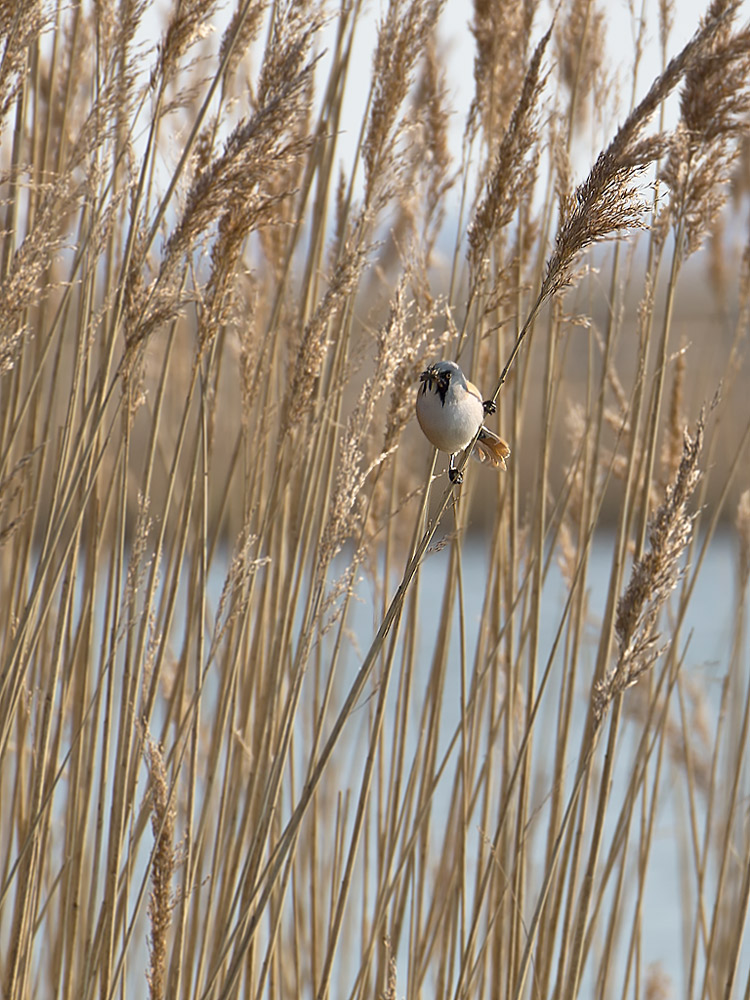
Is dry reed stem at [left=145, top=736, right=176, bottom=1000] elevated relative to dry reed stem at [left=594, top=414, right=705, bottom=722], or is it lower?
lower

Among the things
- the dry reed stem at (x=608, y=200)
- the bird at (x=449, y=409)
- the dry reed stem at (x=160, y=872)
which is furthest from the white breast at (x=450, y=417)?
the dry reed stem at (x=160, y=872)

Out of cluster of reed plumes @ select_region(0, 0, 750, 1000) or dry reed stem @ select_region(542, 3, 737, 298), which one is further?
cluster of reed plumes @ select_region(0, 0, 750, 1000)

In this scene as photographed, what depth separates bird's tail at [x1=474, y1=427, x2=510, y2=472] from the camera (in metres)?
1.17

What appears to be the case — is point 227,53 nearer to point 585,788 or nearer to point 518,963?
point 585,788

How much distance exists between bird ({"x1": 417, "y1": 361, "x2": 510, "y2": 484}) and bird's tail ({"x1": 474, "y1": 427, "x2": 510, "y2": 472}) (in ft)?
0.14

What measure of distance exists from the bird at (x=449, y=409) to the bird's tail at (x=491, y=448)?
4 centimetres

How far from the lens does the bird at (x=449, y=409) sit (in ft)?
3.53

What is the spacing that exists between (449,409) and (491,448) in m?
0.15

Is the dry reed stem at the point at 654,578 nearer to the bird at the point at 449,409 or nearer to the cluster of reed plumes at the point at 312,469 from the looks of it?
the cluster of reed plumes at the point at 312,469

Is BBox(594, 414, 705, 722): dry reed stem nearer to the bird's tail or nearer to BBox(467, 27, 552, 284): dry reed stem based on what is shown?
the bird's tail

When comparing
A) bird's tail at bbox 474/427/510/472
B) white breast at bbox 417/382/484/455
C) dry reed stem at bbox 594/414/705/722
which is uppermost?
white breast at bbox 417/382/484/455

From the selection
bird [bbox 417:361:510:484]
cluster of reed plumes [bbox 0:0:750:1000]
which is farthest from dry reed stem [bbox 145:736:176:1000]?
bird [bbox 417:361:510:484]

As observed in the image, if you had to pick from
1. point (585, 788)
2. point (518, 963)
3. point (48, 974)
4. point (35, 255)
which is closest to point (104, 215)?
point (35, 255)

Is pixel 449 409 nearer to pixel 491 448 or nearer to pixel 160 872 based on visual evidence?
pixel 491 448
